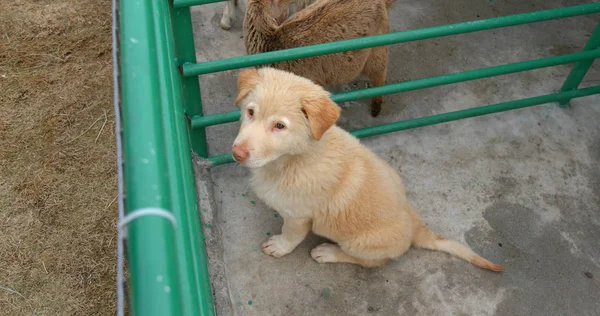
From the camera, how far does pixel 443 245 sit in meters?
2.72

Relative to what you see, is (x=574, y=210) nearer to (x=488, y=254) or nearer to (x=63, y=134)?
(x=488, y=254)

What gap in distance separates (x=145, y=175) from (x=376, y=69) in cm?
271

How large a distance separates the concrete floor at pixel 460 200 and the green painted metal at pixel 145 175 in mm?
1818

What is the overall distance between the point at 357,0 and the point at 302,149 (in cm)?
141

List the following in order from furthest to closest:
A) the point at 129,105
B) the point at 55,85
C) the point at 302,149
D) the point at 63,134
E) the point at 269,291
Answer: the point at 55,85
the point at 63,134
the point at 269,291
the point at 302,149
the point at 129,105

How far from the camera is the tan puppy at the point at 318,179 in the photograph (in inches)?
76.6

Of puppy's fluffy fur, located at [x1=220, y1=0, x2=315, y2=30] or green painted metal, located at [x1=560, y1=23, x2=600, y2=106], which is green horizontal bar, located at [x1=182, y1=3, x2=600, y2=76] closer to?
green painted metal, located at [x1=560, y1=23, x2=600, y2=106]

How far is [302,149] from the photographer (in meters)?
2.09

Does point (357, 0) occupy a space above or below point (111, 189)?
above

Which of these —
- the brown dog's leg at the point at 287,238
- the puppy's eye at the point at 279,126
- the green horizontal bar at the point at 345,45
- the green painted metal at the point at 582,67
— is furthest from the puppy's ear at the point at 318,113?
the green painted metal at the point at 582,67

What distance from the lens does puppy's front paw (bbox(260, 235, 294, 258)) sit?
8.87 feet

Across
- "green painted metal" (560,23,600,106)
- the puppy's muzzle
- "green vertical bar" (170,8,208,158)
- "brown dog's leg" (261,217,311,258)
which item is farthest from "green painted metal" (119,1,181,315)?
"green painted metal" (560,23,600,106)

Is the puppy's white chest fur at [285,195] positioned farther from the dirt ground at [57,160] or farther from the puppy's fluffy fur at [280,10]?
the puppy's fluffy fur at [280,10]

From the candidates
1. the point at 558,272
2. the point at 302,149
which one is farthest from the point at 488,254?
the point at 302,149
